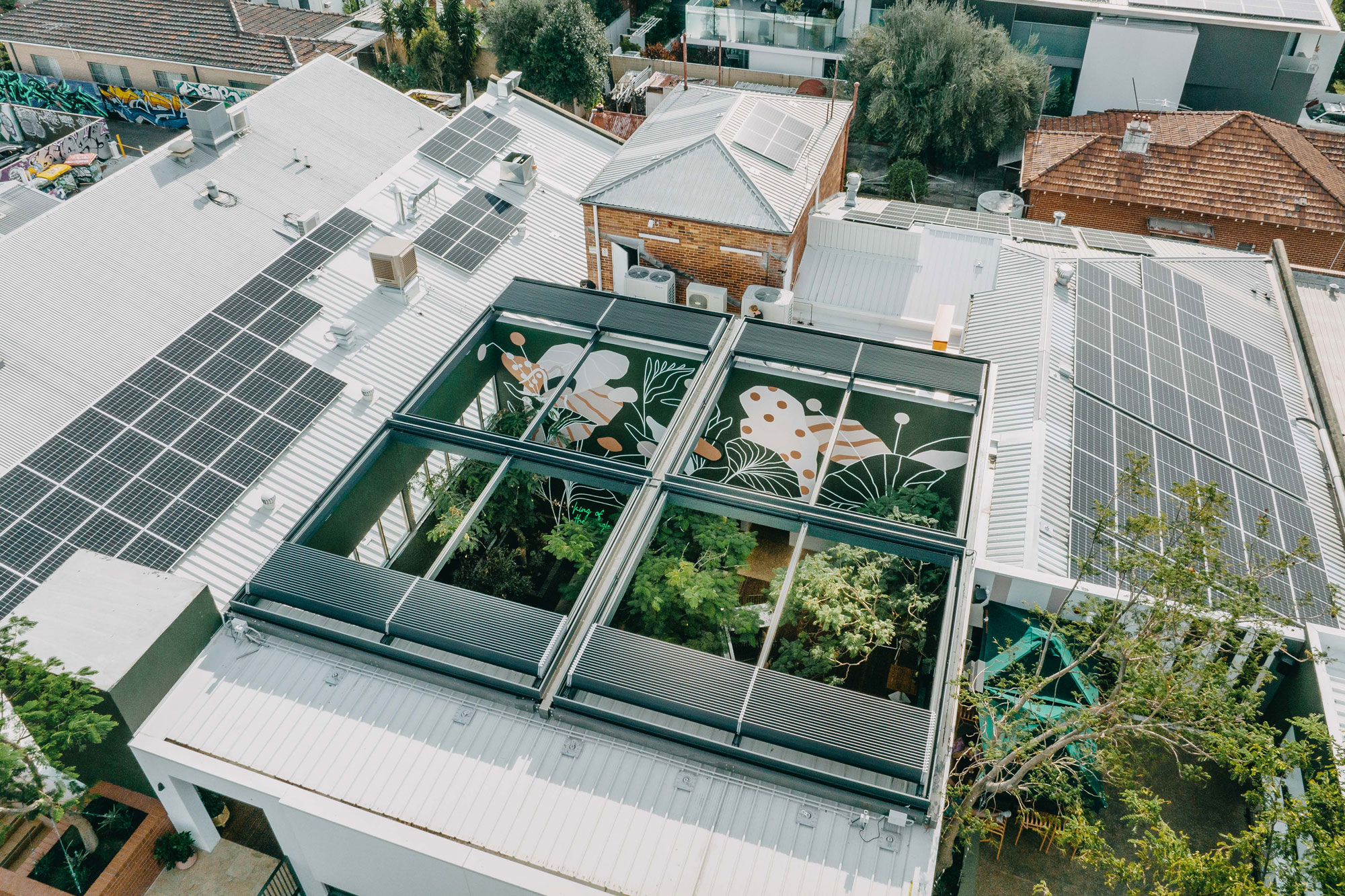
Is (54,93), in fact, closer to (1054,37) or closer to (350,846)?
(350,846)

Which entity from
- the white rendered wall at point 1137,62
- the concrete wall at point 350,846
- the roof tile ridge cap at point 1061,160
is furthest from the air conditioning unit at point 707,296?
the white rendered wall at point 1137,62

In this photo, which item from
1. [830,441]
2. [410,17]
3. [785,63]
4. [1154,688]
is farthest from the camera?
[410,17]

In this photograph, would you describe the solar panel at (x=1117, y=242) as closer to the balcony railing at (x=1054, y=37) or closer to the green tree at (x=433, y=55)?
the balcony railing at (x=1054, y=37)

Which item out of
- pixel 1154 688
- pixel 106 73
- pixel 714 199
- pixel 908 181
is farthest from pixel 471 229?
pixel 106 73

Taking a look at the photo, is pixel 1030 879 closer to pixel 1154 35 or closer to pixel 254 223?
pixel 254 223

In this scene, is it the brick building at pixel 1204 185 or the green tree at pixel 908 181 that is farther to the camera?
the green tree at pixel 908 181
